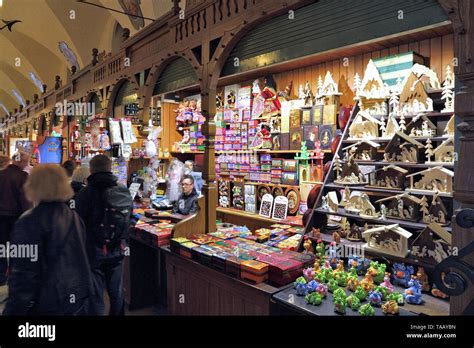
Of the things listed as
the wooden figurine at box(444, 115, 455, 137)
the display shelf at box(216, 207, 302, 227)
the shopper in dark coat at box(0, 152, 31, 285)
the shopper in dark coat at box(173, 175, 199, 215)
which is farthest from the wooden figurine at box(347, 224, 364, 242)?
the shopper in dark coat at box(0, 152, 31, 285)

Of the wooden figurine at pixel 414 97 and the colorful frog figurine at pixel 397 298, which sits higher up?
the wooden figurine at pixel 414 97

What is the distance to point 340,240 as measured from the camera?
103 inches

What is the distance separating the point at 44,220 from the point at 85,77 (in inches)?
253

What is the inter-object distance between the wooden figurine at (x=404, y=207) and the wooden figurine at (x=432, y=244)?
0.21 m

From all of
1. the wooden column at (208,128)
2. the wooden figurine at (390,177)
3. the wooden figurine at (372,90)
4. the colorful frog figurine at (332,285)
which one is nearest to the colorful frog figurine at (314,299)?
the colorful frog figurine at (332,285)

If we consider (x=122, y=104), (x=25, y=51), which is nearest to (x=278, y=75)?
(x=122, y=104)

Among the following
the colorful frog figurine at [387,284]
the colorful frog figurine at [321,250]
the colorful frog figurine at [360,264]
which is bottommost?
the colorful frog figurine at [387,284]

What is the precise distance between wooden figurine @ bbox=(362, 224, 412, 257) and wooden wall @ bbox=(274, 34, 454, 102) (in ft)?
6.14

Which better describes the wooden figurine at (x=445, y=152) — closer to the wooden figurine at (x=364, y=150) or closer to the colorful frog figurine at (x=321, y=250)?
the wooden figurine at (x=364, y=150)

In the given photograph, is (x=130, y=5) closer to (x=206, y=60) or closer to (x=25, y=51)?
(x=206, y=60)

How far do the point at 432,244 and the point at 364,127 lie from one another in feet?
3.72

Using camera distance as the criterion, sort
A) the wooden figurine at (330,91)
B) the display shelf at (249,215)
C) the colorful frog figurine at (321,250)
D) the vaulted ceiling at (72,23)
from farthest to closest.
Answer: the vaulted ceiling at (72,23) < the display shelf at (249,215) < the wooden figurine at (330,91) < the colorful frog figurine at (321,250)

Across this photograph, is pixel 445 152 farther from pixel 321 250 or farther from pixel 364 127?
pixel 321 250

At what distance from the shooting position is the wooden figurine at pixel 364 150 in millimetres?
2736
